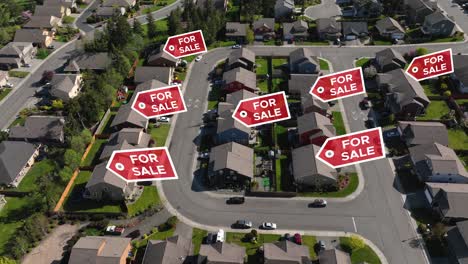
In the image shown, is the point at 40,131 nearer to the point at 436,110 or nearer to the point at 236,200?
the point at 236,200

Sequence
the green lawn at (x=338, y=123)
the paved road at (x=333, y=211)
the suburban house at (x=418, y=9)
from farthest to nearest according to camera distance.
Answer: the suburban house at (x=418, y=9) < the green lawn at (x=338, y=123) < the paved road at (x=333, y=211)

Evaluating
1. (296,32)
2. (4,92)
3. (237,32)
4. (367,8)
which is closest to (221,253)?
(237,32)

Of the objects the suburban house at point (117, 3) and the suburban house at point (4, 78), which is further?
the suburban house at point (117, 3)

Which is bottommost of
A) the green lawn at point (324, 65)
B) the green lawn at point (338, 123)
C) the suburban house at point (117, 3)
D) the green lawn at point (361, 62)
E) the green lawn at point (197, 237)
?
the green lawn at point (197, 237)

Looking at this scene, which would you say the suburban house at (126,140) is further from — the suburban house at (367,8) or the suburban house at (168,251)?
the suburban house at (367,8)

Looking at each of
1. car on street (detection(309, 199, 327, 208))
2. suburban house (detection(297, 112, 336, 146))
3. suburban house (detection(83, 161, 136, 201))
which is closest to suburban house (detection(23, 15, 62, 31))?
suburban house (detection(83, 161, 136, 201))

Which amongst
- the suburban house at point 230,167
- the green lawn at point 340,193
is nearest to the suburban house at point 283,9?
the suburban house at point 230,167
